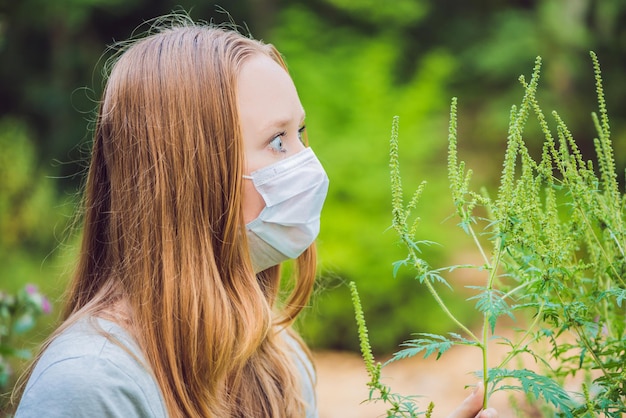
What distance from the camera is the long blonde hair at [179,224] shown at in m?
1.62

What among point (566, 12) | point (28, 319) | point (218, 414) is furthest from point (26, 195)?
point (218, 414)

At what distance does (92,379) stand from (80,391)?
0.10 ft

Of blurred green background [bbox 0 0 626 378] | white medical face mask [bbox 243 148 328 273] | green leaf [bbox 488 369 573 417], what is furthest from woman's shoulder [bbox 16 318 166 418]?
blurred green background [bbox 0 0 626 378]

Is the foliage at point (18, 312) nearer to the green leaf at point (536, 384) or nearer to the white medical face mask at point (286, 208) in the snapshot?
the white medical face mask at point (286, 208)

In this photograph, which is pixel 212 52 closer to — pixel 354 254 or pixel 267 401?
pixel 267 401

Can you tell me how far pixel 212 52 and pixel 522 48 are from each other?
6.96 metres

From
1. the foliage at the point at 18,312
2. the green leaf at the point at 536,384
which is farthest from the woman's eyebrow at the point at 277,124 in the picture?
the foliage at the point at 18,312

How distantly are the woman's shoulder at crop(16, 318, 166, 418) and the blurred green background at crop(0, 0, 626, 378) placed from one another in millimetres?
3161

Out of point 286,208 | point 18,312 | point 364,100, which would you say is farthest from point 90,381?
point 364,100

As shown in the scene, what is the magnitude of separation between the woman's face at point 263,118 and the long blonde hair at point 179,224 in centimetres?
4

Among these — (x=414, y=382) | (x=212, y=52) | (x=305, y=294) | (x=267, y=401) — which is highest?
(x=212, y=52)

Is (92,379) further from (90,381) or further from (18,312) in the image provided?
(18,312)

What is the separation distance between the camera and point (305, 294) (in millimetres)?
2088

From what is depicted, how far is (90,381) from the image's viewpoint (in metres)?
1.41
